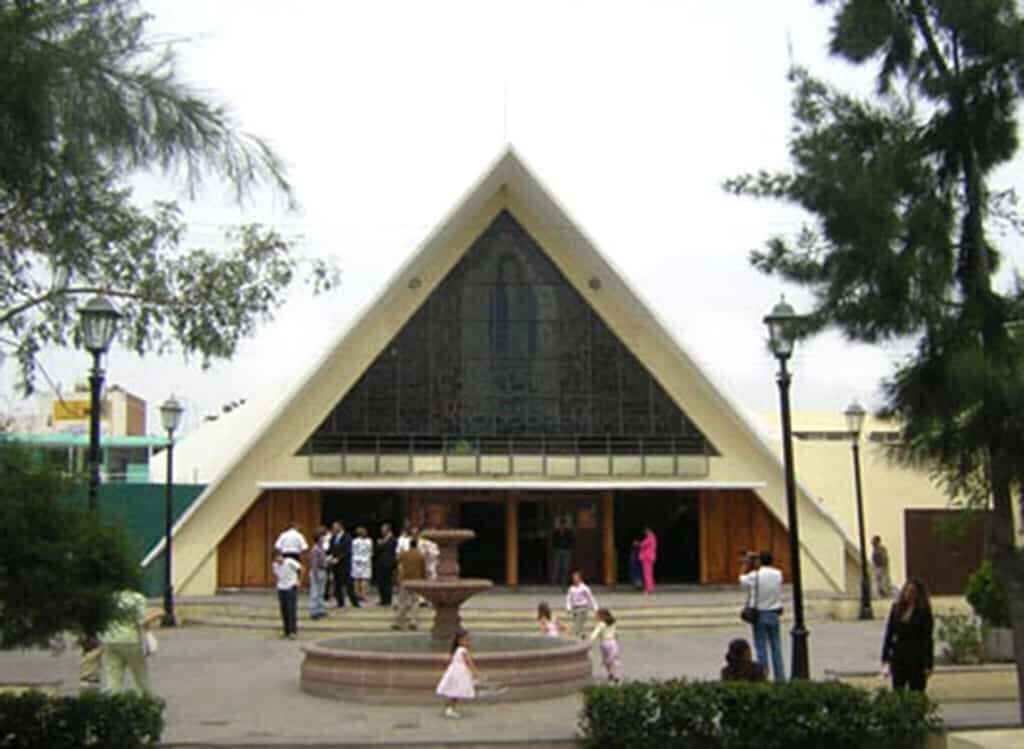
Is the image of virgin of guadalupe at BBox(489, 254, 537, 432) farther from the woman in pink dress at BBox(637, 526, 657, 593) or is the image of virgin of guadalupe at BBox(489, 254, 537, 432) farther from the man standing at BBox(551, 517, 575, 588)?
the woman in pink dress at BBox(637, 526, 657, 593)

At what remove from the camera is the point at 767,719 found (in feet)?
31.1

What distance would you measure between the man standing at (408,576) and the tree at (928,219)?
32.7 feet

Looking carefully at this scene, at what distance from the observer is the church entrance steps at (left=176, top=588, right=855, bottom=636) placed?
21375mm

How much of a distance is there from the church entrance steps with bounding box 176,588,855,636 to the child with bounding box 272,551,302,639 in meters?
0.85

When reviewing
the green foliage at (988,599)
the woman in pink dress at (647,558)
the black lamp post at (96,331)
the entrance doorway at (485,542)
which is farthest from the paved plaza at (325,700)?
the entrance doorway at (485,542)

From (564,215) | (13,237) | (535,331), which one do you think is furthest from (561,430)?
(13,237)

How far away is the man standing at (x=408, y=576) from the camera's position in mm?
18984

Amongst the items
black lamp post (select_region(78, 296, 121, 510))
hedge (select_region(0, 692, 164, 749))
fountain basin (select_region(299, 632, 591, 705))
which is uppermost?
black lamp post (select_region(78, 296, 121, 510))

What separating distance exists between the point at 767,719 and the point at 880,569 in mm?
18249

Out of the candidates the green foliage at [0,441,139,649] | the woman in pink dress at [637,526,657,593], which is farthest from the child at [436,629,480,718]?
the woman in pink dress at [637,526,657,593]

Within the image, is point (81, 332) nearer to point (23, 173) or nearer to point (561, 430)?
point (23, 173)

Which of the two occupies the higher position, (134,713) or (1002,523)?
(1002,523)

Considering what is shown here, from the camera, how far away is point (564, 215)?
88.6 ft

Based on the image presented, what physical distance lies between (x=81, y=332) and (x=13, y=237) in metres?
3.42
